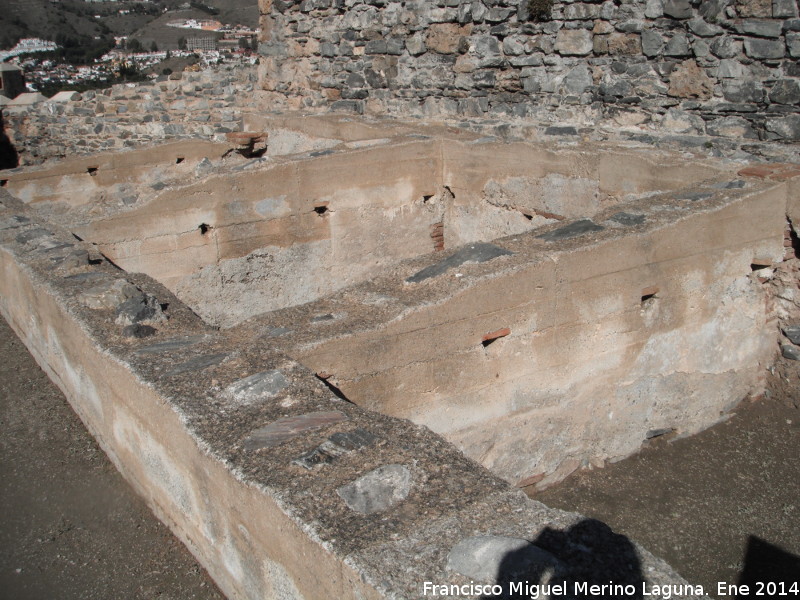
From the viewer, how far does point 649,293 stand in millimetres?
4902

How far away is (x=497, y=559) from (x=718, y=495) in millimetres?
2984

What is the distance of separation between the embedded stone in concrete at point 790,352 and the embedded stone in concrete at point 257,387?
3863 millimetres

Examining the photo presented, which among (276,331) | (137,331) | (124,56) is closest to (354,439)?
(276,331)

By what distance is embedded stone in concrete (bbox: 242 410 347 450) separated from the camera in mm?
2881

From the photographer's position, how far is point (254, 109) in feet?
35.4

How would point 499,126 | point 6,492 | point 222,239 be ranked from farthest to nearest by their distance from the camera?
point 499,126 → point 222,239 → point 6,492

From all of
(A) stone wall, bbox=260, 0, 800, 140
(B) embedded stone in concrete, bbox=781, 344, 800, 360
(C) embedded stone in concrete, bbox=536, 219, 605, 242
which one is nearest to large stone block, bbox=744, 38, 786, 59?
(A) stone wall, bbox=260, 0, 800, 140

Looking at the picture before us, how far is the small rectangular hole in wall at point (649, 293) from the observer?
4887 mm

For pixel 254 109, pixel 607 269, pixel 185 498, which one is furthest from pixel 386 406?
pixel 254 109

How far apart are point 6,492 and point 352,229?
3.72 meters

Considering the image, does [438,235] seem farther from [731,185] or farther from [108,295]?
[108,295]

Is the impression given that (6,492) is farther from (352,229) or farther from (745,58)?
(745,58)

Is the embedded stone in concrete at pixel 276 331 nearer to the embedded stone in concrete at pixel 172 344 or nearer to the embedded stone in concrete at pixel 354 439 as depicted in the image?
the embedded stone in concrete at pixel 172 344

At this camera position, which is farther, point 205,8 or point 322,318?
point 205,8
